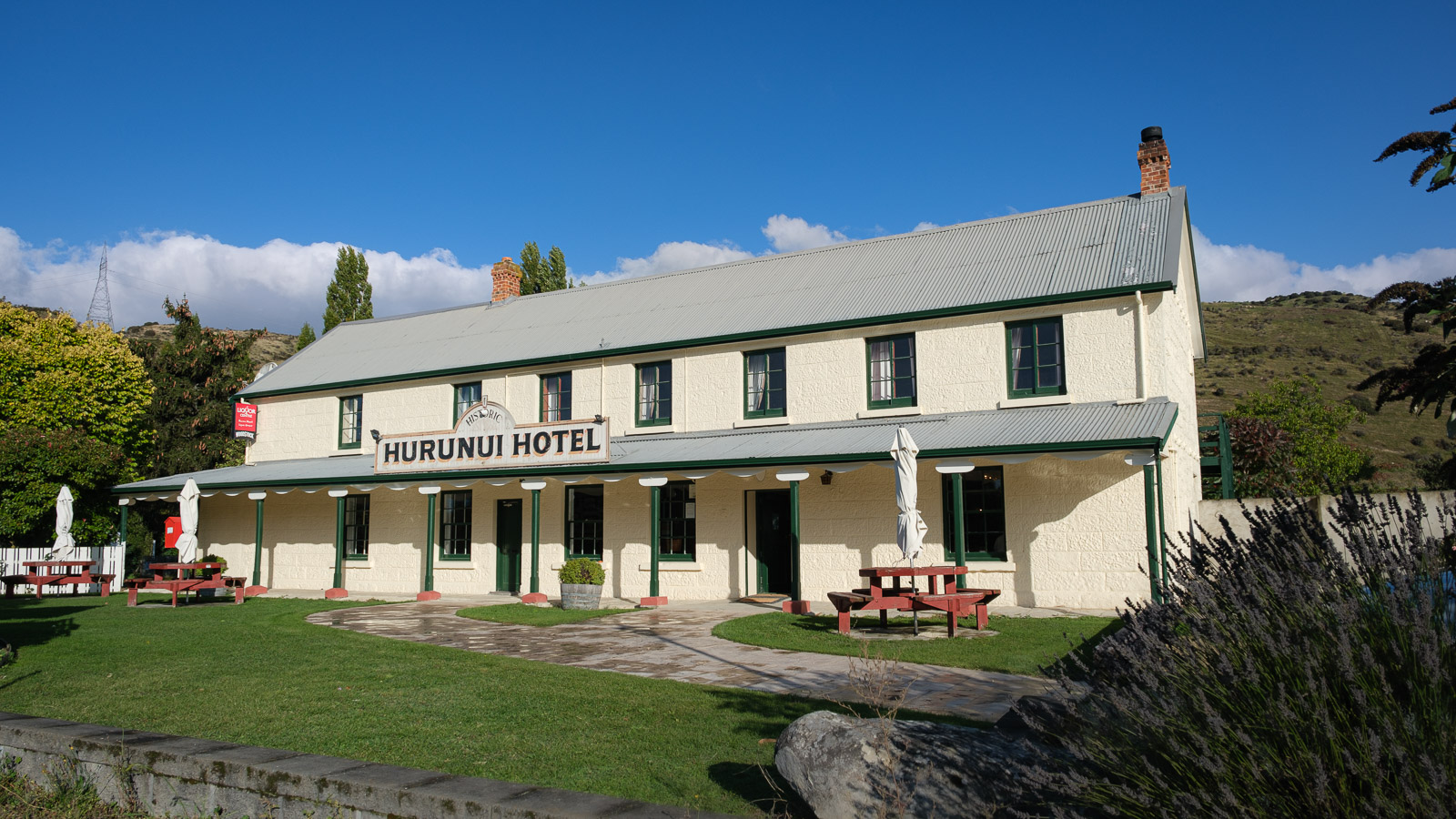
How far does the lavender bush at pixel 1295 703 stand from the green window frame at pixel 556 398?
17577 mm

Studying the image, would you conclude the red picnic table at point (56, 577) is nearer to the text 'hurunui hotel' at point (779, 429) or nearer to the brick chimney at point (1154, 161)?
the text 'hurunui hotel' at point (779, 429)

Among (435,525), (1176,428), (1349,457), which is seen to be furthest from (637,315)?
(1349,457)

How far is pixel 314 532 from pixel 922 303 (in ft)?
51.0

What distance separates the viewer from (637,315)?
2128 centimetres

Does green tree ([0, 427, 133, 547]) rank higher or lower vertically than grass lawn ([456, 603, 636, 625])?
higher

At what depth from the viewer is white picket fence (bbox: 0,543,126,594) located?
2091cm

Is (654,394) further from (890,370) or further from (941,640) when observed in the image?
(941,640)

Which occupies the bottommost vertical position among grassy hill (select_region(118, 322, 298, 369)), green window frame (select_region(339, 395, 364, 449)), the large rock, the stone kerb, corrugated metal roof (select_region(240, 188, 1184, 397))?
the stone kerb

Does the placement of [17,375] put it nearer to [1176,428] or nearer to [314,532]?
[314,532]

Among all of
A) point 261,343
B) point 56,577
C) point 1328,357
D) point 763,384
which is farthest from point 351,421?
point 261,343

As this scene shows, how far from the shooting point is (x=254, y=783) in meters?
4.80

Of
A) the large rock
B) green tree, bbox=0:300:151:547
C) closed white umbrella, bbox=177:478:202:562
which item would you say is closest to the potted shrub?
closed white umbrella, bbox=177:478:202:562

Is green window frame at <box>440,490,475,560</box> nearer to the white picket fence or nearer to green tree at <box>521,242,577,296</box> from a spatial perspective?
the white picket fence

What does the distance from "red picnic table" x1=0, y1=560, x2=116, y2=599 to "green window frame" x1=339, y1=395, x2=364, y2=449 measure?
574 centimetres
